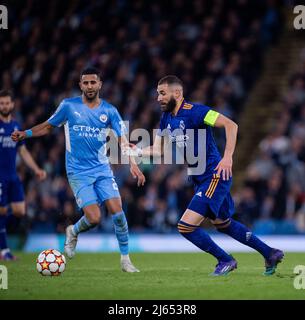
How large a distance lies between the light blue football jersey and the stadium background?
5.44 meters

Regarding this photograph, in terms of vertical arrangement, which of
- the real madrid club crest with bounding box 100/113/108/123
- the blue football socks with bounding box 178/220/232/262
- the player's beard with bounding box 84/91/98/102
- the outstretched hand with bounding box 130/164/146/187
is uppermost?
the player's beard with bounding box 84/91/98/102

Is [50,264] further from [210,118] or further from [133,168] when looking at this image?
[210,118]

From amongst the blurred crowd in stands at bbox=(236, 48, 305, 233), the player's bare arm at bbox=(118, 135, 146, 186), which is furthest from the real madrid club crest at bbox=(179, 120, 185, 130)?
the blurred crowd in stands at bbox=(236, 48, 305, 233)

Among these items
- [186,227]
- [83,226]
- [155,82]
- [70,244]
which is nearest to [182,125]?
[186,227]

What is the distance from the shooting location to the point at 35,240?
54.5 feet

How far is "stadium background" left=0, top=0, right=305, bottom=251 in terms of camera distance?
17297 millimetres

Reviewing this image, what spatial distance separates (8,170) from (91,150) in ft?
10.6

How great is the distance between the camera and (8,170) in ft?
44.9

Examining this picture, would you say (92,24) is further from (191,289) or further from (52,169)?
(191,289)

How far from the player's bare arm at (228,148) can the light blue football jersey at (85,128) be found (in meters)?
1.56

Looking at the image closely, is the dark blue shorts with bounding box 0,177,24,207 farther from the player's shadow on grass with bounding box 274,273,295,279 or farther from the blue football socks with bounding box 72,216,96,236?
the player's shadow on grass with bounding box 274,273,295,279

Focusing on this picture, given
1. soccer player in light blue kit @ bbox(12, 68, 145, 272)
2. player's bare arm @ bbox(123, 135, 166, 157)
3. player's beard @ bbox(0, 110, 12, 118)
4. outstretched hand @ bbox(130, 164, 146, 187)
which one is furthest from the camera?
player's beard @ bbox(0, 110, 12, 118)

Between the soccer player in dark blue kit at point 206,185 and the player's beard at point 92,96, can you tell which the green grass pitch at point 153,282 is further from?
the player's beard at point 92,96

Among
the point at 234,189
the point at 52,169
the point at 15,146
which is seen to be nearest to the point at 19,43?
the point at 52,169
